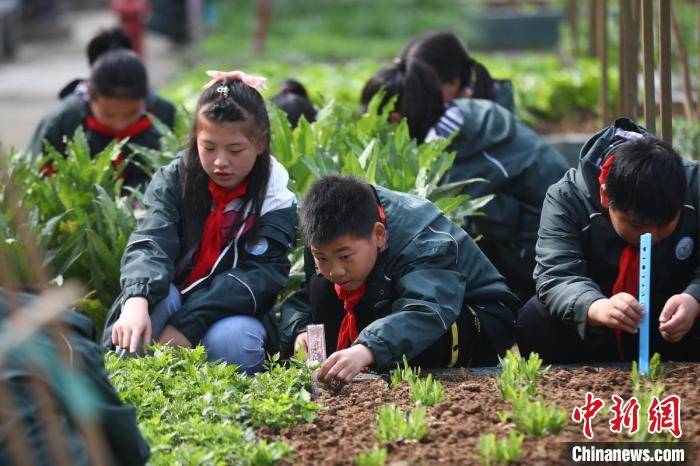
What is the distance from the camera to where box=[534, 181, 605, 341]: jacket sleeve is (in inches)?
155

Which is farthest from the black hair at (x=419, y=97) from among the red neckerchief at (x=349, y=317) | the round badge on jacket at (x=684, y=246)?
the round badge on jacket at (x=684, y=246)

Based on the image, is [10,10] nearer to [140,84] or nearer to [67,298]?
[140,84]

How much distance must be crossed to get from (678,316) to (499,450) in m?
1.12

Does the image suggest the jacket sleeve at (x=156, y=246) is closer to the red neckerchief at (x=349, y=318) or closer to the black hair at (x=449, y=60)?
the red neckerchief at (x=349, y=318)

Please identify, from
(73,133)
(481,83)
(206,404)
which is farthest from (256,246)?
(481,83)

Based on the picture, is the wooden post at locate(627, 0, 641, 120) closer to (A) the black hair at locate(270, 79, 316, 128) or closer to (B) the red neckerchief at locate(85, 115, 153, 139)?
(A) the black hair at locate(270, 79, 316, 128)

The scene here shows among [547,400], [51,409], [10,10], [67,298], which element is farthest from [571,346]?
[10,10]

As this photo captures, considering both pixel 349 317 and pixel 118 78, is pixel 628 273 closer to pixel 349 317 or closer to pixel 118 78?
pixel 349 317

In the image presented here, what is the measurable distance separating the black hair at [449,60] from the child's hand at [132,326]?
2.40 metres

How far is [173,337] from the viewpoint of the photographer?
4.27 m

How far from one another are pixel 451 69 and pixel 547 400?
3.14 m

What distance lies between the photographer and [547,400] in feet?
11.0

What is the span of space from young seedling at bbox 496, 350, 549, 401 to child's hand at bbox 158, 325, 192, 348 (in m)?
1.26

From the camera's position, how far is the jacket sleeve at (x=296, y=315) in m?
4.30
